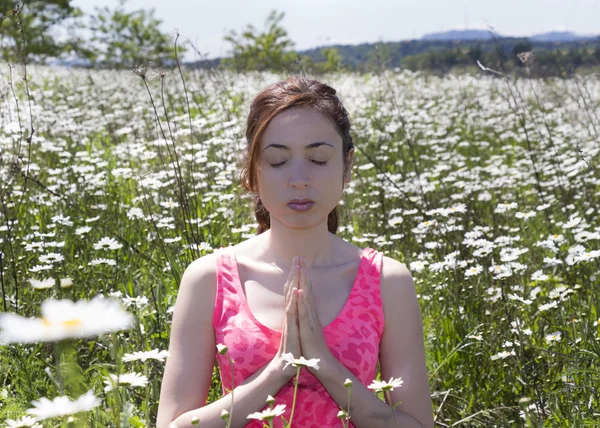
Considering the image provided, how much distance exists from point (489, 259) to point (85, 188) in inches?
94.1

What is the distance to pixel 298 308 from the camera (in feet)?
5.36

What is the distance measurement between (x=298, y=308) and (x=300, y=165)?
13.2 inches

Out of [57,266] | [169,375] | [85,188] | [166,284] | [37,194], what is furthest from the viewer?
[85,188]

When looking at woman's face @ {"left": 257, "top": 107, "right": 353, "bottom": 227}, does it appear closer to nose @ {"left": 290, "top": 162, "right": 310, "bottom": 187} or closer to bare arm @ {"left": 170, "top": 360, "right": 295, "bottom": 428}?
nose @ {"left": 290, "top": 162, "right": 310, "bottom": 187}

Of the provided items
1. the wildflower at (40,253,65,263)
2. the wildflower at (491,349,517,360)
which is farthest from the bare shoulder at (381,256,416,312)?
the wildflower at (40,253,65,263)

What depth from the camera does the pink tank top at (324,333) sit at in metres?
1.72

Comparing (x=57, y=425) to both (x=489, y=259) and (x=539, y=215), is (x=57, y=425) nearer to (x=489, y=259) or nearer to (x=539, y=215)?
(x=489, y=259)

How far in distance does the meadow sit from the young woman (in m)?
0.18

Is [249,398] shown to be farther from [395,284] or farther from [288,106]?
[288,106]

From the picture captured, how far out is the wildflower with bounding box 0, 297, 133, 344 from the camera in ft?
2.56

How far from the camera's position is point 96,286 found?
319 centimetres

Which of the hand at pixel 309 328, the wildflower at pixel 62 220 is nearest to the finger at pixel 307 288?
the hand at pixel 309 328

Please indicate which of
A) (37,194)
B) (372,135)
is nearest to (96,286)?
(37,194)

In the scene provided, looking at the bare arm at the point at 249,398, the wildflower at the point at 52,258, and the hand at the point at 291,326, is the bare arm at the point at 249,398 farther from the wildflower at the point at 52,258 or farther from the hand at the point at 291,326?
the wildflower at the point at 52,258
